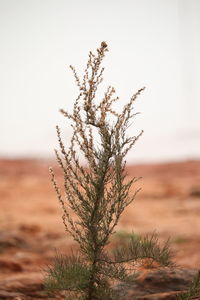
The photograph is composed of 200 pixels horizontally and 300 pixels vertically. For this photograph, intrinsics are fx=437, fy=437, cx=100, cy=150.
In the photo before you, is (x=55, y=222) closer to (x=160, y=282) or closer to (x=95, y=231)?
(x=160, y=282)

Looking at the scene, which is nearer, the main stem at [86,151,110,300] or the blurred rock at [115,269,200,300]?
the main stem at [86,151,110,300]

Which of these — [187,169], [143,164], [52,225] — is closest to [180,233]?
[52,225]

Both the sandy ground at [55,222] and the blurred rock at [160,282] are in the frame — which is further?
the sandy ground at [55,222]

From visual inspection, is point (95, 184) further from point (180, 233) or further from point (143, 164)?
point (143, 164)

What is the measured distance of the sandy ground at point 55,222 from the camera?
33.0 feet

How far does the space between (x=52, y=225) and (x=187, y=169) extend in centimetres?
3880

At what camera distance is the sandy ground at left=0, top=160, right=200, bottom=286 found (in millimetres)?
10070

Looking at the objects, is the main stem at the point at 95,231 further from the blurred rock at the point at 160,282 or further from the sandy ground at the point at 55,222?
the blurred rock at the point at 160,282

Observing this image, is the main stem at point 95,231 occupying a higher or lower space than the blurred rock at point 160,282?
higher

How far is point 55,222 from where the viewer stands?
59.1 feet

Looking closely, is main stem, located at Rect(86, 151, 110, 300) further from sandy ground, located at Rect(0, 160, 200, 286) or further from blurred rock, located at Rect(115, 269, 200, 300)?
blurred rock, located at Rect(115, 269, 200, 300)

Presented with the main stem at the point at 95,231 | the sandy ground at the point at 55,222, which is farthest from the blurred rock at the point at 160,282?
the main stem at the point at 95,231

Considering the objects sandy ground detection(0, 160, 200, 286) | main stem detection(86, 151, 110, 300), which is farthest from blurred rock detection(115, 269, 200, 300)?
main stem detection(86, 151, 110, 300)

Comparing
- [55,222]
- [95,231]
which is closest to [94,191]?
[95,231]
